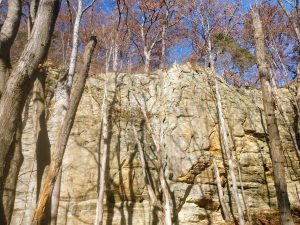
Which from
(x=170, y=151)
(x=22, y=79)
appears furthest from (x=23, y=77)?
(x=170, y=151)

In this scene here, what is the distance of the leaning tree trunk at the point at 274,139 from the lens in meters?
4.85

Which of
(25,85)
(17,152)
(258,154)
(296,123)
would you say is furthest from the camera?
(296,123)

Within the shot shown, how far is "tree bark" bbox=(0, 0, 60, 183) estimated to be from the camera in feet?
13.1

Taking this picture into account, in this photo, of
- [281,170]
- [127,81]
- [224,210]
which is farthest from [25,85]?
[127,81]

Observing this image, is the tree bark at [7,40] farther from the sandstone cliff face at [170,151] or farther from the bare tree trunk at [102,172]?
the sandstone cliff face at [170,151]

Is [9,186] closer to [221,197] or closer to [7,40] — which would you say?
[7,40]

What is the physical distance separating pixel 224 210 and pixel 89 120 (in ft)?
24.2

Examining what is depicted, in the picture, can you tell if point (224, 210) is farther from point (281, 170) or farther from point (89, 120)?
point (281, 170)

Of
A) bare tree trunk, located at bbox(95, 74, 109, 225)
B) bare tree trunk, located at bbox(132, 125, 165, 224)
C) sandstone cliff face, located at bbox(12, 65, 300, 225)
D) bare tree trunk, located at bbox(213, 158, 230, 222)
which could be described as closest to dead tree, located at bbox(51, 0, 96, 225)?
sandstone cliff face, located at bbox(12, 65, 300, 225)

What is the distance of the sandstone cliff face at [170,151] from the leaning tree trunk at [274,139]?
786cm

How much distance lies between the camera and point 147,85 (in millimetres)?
17031

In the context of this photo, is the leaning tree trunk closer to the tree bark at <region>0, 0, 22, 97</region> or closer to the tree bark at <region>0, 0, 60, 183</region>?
the tree bark at <region>0, 0, 60, 183</region>

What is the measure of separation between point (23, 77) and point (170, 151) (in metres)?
10.4

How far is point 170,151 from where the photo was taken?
14.0 meters
